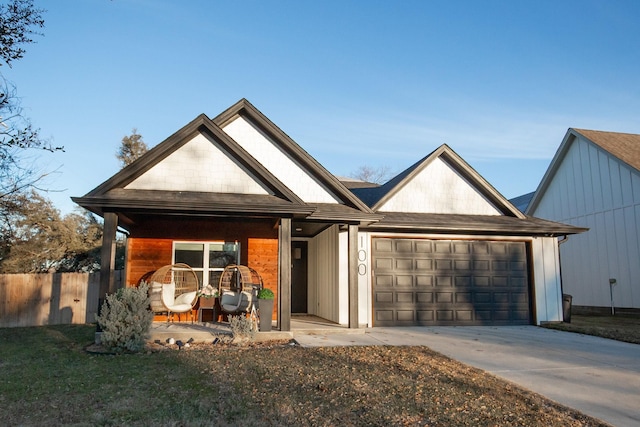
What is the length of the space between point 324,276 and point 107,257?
567 cm

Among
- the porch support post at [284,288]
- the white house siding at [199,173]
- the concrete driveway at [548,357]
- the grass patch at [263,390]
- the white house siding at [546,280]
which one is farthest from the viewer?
the white house siding at [546,280]

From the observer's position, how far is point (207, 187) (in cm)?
956

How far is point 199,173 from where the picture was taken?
31.6 ft

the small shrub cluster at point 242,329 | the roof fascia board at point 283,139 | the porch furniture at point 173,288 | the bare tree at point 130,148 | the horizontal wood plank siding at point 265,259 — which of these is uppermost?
the bare tree at point 130,148

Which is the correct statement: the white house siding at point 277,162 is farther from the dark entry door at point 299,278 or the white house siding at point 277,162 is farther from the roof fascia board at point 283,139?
the dark entry door at point 299,278

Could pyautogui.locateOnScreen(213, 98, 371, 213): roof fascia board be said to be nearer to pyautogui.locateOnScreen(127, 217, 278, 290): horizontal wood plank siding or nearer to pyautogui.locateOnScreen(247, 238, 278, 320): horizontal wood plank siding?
pyautogui.locateOnScreen(127, 217, 278, 290): horizontal wood plank siding

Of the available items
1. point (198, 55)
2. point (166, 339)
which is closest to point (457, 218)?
point (166, 339)

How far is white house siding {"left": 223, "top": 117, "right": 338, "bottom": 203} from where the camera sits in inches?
435

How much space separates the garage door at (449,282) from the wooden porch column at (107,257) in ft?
19.6

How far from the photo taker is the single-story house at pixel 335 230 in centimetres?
927

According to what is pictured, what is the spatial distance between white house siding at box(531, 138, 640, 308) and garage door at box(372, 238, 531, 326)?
6437 mm

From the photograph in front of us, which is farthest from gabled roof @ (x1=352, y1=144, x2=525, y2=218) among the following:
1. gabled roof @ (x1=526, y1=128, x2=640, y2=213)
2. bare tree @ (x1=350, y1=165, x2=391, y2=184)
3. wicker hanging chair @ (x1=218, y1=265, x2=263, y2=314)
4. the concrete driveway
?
bare tree @ (x1=350, y1=165, x2=391, y2=184)

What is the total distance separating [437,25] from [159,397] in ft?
38.5

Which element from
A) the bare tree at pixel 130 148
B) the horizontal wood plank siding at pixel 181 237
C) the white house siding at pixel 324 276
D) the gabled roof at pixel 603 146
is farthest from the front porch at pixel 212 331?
the bare tree at pixel 130 148
